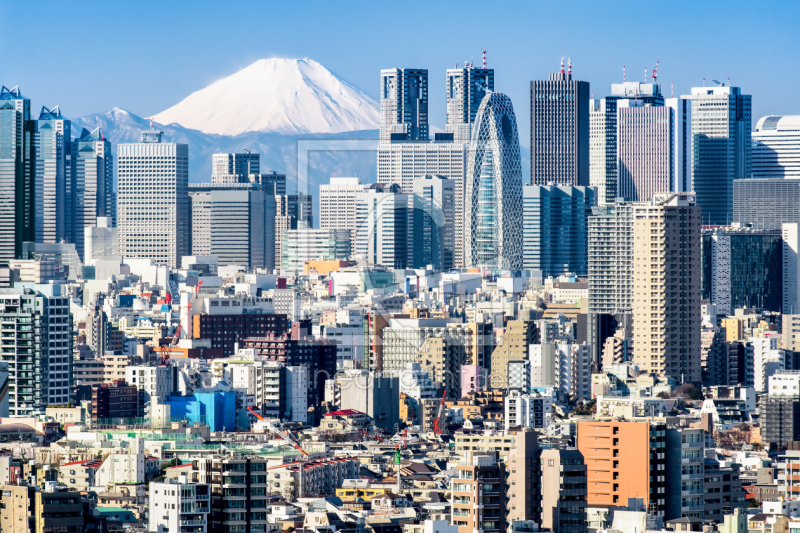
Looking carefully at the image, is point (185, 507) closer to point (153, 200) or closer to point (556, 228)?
point (556, 228)

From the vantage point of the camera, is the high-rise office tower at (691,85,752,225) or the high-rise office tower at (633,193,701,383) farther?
the high-rise office tower at (691,85,752,225)

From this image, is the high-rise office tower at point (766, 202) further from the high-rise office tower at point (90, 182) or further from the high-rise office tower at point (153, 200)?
the high-rise office tower at point (90, 182)

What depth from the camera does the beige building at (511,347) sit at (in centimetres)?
3841

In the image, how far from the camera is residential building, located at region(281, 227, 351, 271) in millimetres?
44844

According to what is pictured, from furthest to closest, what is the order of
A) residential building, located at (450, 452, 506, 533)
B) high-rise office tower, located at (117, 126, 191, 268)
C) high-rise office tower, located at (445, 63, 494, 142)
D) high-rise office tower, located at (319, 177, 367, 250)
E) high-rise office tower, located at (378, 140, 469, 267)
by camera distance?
high-rise office tower, located at (117, 126, 191, 268), high-rise office tower, located at (445, 63, 494, 142), high-rise office tower, located at (378, 140, 469, 267), high-rise office tower, located at (319, 177, 367, 250), residential building, located at (450, 452, 506, 533)

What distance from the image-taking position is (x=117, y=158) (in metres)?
80.0

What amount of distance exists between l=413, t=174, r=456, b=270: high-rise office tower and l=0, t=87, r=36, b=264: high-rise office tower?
9.12m

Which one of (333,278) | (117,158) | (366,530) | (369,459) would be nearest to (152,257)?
(117,158)

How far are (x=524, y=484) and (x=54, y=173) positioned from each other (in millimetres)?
62718

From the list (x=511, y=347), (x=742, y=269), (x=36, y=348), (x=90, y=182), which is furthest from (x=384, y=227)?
(x=90, y=182)

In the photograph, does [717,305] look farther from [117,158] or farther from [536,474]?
[536,474]

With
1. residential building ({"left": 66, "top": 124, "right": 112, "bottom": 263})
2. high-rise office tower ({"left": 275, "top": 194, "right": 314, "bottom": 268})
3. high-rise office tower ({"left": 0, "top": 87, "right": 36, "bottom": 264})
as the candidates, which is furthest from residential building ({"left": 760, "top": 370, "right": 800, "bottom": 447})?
residential building ({"left": 66, "top": 124, "right": 112, "bottom": 263})

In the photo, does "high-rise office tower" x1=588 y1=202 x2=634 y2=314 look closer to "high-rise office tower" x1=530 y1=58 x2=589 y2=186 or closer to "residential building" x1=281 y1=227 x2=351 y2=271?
"residential building" x1=281 y1=227 x2=351 y2=271

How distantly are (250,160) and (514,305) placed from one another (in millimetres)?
27481
